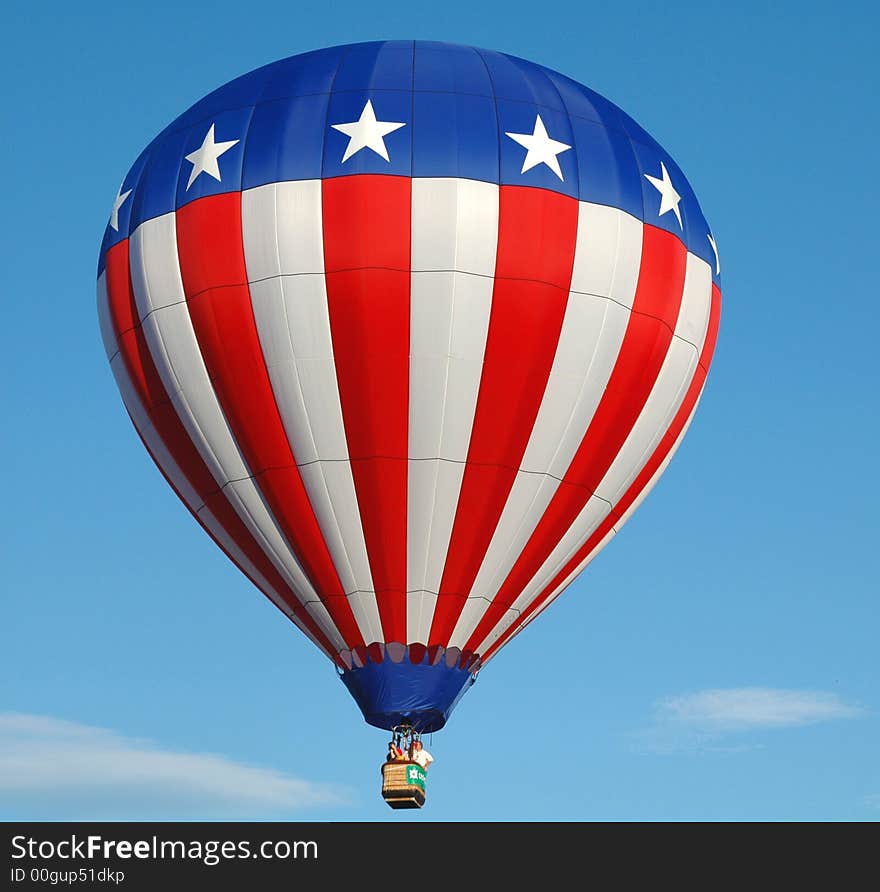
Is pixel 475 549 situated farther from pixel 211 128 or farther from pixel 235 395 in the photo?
pixel 211 128

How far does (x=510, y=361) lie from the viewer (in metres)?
25.5

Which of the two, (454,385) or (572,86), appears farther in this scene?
(572,86)

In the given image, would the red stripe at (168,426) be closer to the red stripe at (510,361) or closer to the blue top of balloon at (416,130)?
the blue top of balloon at (416,130)

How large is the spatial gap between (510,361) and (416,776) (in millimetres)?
4528

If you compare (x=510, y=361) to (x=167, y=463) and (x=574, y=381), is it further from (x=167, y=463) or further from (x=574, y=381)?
(x=167, y=463)

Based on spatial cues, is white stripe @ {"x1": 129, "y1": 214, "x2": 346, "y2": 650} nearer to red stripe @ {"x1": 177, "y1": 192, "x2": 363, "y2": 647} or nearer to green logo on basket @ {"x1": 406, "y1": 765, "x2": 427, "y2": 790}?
red stripe @ {"x1": 177, "y1": 192, "x2": 363, "y2": 647}

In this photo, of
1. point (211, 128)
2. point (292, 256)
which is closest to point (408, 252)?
point (292, 256)

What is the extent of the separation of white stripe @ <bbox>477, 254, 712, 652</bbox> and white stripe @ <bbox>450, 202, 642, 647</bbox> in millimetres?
622

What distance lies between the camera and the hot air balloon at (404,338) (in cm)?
2531

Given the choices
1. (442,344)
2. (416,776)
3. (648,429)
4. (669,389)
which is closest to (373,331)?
(442,344)

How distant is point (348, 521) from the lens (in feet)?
84.1

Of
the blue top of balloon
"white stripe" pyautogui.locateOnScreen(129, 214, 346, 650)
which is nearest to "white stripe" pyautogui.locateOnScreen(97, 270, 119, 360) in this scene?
the blue top of balloon

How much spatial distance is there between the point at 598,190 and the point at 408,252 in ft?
7.75

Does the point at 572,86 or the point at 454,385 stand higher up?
the point at 572,86
